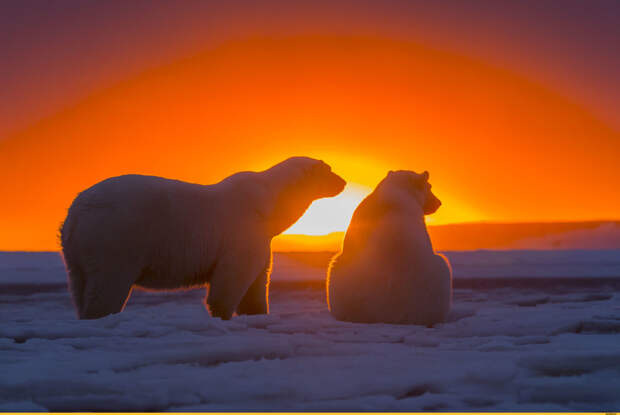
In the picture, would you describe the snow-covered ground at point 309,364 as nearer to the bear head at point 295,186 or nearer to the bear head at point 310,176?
the bear head at point 295,186

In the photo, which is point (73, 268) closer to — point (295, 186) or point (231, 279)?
point (231, 279)

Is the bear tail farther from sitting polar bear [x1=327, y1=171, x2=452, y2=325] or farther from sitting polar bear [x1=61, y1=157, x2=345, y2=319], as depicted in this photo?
sitting polar bear [x1=327, y1=171, x2=452, y2=325]

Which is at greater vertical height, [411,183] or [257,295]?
[411,183]

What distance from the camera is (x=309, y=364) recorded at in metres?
3.17

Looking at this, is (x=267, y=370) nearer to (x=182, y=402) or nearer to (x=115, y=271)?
(x=182, y=402)

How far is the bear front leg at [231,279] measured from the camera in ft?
16.6

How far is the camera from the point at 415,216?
201 inches

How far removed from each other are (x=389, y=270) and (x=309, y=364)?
171 centimetres

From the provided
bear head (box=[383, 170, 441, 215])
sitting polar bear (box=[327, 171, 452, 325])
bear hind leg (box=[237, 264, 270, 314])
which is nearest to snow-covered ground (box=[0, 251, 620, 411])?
sitting polar bear (box=[327, 171, 452, 325])

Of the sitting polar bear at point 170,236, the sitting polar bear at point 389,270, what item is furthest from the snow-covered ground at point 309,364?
the sitting polar bear at point 170,236

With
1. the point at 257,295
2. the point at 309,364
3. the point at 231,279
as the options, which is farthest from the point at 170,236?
the point at 309,364

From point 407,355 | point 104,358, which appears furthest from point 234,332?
point 407,355

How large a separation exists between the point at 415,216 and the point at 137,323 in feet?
8.47

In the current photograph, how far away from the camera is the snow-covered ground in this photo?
2.59m
